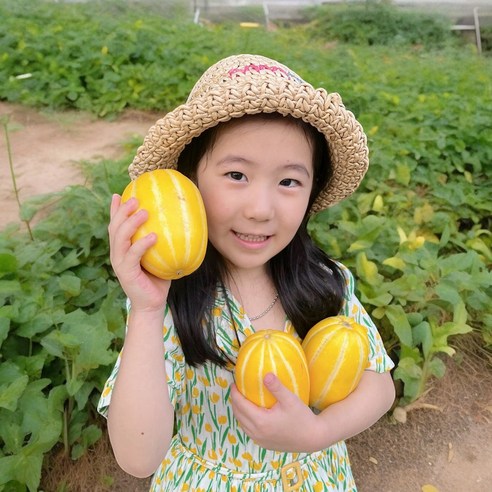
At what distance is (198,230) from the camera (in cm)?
132

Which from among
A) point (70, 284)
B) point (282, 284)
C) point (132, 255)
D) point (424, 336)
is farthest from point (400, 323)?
point (132, 255)

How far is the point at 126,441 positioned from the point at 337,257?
1956 millimetres

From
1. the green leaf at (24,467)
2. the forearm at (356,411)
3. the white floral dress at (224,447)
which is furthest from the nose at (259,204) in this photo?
the green leaf at (24,467)

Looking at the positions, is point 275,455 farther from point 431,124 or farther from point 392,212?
point 431,124

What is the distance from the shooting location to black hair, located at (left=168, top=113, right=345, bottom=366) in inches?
62.7

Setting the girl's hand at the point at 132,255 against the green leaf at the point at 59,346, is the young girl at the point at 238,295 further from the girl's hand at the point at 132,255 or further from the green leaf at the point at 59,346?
the green leaf at the point at 59,346

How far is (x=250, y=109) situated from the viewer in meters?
1.37

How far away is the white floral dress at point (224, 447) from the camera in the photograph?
5.56 feet

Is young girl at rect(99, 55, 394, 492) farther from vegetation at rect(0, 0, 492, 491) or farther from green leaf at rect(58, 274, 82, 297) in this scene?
green leaf at rect(58, 274, 82, 297)

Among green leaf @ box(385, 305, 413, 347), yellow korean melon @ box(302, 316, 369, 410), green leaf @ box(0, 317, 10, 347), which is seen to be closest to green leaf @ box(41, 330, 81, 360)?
green leaf @ box(0, 317, 10, 347)

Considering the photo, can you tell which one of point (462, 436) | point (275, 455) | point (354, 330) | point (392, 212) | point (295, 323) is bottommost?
point (462, 436)

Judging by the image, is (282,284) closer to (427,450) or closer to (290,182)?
(290,182)

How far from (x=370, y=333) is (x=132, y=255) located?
96 cm

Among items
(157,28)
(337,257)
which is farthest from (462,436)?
(157,28)
